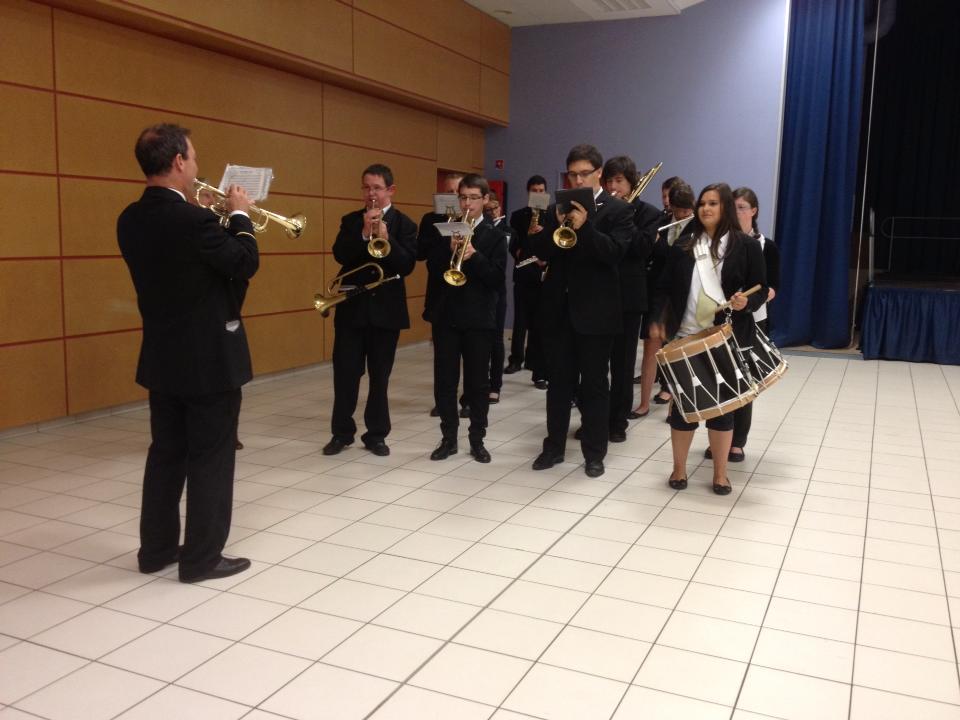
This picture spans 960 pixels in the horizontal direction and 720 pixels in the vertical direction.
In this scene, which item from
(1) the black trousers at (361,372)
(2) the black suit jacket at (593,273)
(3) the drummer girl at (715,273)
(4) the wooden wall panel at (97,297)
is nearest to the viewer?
(3) the drummer girl at (715,273)

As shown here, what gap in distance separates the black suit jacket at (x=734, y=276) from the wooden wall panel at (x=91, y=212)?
3.56 meters

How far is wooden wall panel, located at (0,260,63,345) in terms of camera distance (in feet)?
16.6

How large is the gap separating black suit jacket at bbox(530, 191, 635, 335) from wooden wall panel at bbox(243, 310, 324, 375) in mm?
3340

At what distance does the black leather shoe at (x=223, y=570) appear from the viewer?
3.15 metres

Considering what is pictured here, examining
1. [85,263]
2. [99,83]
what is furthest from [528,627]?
[99,83]

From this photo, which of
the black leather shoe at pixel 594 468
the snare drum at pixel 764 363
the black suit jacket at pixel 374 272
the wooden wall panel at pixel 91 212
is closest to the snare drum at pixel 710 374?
the snare drum at pixel 764 363

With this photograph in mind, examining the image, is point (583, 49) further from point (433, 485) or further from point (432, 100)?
point (433, 485)

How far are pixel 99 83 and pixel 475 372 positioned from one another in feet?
10.4

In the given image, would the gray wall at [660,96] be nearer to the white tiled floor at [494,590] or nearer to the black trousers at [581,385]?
the white tiled floor at [494,590]

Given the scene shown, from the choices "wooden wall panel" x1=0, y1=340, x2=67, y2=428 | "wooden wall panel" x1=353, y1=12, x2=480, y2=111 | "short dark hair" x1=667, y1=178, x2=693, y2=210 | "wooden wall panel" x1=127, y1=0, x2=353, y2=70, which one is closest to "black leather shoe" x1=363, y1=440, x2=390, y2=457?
"wooden wall panel" x1=0, y1=340, x2=67, y2=428

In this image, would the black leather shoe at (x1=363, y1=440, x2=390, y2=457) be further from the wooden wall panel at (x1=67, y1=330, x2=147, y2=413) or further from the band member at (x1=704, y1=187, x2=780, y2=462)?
the wooden wall panel at (x1=67, y1=330, x2=147, y2=413)

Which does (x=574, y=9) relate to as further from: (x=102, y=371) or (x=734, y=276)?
(x=102, y=371)

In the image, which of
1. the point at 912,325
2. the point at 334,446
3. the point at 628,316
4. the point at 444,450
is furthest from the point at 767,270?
the point at 912,325

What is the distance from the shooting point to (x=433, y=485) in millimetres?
4352
